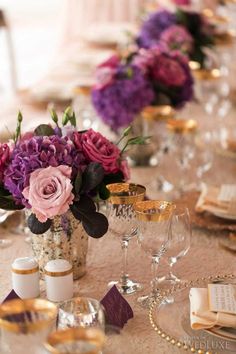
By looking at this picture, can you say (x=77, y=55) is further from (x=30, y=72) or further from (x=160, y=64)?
(x=30, y=72)

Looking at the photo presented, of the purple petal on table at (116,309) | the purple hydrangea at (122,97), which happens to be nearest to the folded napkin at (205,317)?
the purple petal on table at (116,309)

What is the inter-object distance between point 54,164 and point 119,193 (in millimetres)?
146

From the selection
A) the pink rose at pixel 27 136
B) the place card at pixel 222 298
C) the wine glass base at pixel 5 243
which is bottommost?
the place card at pixel 222 298

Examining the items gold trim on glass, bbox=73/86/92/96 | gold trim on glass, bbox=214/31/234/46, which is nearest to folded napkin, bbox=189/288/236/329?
gold trim on glass, bbox=73/86/92/96

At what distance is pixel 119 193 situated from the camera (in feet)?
4.39

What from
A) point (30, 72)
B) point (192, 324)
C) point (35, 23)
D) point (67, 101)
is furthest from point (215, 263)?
point (35, 23)

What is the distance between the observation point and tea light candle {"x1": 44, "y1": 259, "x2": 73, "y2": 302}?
1.26 metres

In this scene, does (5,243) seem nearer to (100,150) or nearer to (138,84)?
(100,150)

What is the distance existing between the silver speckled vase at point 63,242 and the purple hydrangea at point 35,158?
0.09 metres

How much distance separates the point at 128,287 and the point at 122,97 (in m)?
0.87

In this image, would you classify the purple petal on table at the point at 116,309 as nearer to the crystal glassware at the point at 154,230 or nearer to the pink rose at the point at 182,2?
the crystal glassware at the point at 154,230

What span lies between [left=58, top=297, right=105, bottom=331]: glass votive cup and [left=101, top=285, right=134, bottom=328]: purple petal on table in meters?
0.13

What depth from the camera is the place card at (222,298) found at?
1.13 m

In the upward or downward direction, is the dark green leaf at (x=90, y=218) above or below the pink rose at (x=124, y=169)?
below
